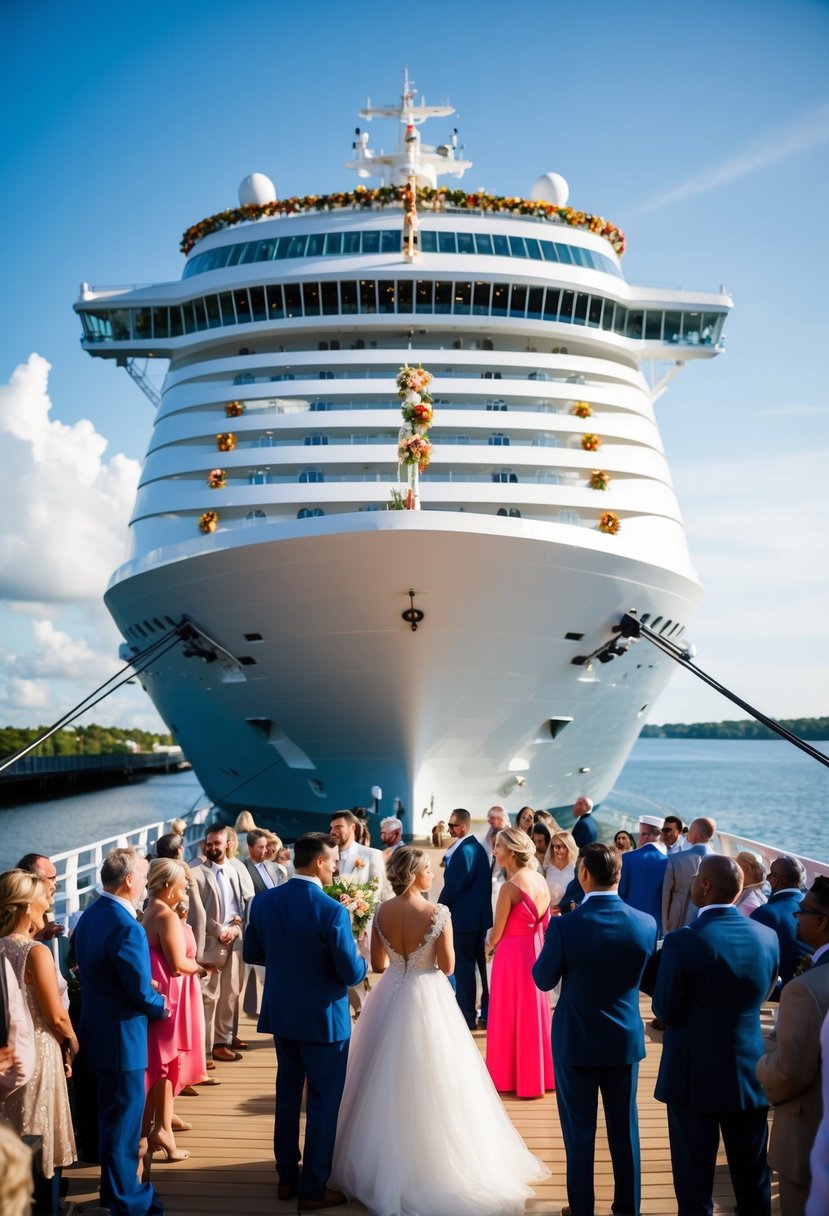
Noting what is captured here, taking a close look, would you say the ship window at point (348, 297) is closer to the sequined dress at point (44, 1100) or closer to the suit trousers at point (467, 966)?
the suit trousers at point (467, 966)

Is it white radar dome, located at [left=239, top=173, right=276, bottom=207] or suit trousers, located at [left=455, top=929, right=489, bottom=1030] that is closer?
suit trousers, located at [left=455, top=929, right=489, bottom=1030]

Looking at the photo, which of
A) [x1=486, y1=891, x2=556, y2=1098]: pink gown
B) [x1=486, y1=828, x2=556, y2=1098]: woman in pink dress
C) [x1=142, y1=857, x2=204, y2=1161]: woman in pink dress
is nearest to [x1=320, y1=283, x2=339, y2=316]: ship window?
[x1=486, y1=828, x2=556, y2=1098]: woman in pink dress

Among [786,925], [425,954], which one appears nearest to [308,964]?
[425,954]

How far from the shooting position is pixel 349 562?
47.5ft

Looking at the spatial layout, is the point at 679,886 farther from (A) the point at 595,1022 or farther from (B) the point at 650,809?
(B) the point at 650,809

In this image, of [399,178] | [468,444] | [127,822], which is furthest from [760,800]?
[468,444]

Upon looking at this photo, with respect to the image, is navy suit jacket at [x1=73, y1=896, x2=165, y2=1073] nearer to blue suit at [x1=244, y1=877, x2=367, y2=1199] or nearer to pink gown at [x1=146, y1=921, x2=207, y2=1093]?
pink gown at [x1=146, y1=921, x2=207, y2=1093]

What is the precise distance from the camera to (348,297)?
20312 millimetres

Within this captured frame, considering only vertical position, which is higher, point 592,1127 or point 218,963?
point 218,963

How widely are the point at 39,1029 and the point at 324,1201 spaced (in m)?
1.56

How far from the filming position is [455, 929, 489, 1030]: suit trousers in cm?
786

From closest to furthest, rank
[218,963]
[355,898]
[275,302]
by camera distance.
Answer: [355,898] < [218,963] < [275,302]

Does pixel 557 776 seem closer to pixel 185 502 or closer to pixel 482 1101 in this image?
pixel 185 502

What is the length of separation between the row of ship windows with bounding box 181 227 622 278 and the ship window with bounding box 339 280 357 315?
1175mm
